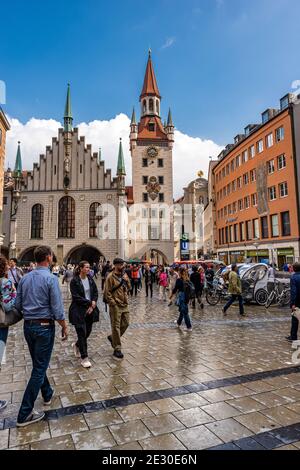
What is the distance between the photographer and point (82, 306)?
19.4 ft

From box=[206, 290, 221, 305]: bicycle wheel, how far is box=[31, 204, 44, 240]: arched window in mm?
31226

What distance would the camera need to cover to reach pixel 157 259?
6794 cm

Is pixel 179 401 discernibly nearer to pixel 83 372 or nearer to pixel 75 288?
pixel 83 372

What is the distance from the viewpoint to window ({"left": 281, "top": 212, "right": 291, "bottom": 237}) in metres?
28.0

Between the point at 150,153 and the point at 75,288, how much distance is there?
45074 mm

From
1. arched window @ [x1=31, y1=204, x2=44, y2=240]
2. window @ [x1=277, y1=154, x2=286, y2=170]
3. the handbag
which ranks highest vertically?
window @ [x1=277, y1=154, x2=286, y2=170]

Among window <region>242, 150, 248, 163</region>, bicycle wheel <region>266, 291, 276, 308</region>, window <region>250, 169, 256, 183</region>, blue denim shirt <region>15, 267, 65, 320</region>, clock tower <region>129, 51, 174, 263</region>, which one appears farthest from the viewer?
clock tower <region>129, 51, 174, 263</region>

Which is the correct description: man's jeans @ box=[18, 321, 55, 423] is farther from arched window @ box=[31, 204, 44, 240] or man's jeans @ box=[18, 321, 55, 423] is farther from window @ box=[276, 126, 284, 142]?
arched window @ box=[31, 204, 44, 240]

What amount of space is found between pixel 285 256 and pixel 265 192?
6905 millimetres

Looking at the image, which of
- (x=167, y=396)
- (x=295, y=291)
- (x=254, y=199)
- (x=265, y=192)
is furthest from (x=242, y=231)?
(x=167, y=396)

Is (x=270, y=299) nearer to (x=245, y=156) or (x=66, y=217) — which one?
(x=245, y=156)

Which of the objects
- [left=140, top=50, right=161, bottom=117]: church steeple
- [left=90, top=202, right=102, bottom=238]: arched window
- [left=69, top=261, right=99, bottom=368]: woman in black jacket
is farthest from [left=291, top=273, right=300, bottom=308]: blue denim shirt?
[left=140, top=50, right=161, bottom=117]: church steeple

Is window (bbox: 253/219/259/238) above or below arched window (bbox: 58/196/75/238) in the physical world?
below

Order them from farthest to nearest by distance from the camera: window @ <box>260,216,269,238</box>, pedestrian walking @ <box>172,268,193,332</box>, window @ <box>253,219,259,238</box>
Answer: window @ <box>253,219,259,238</box>
window @ <box>260,216,269,238</box>
pedestrian walking @ <box>172,268,193,332</box>
